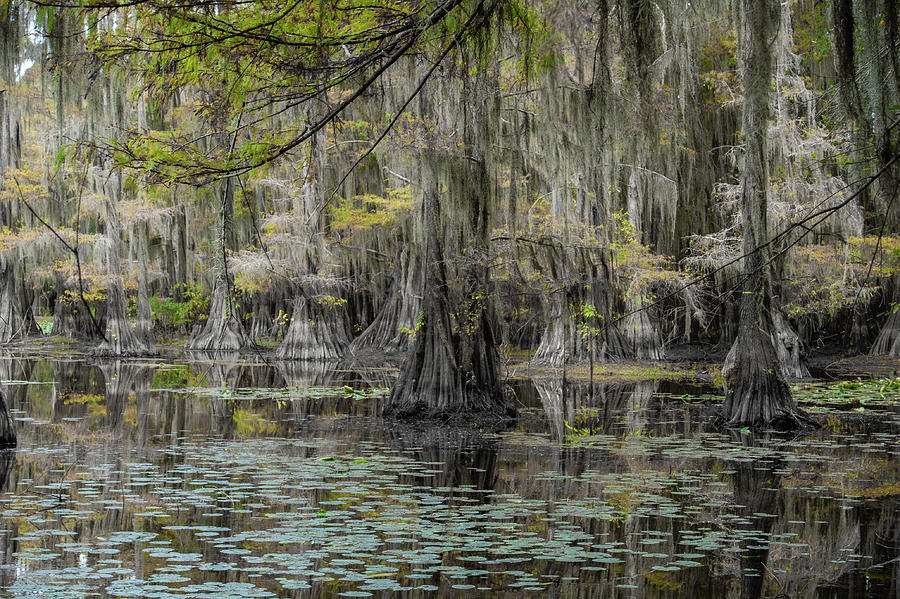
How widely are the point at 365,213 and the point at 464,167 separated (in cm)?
1546

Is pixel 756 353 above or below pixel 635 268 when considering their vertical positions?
below

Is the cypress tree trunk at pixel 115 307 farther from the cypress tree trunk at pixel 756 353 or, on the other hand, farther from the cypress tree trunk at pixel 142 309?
the cypress tree trunk at pixel 756 353

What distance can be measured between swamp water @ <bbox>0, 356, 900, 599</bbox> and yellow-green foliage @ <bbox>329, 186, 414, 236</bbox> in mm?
13438

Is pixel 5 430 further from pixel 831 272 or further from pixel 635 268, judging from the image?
pixel 831 272

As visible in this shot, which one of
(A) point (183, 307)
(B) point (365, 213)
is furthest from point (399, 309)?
(A) point (183, 307)

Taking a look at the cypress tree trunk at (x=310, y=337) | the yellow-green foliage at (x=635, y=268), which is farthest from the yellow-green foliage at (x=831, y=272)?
the cypress tree trunk at (x=310, y=337)

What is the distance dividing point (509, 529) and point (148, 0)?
3.46m

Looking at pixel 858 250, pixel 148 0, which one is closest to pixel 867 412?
pixel 858 250

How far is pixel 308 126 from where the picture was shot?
4418 mm

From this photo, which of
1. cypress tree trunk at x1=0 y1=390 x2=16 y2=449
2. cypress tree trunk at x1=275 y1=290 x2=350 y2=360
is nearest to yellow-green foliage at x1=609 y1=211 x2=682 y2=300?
cypress tree trunk at x1=275 y1=290 x2=350 y2=360

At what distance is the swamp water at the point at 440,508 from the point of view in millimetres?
4348

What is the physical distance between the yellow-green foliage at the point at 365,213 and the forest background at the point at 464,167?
0.11 m

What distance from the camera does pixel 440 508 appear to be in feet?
19.6

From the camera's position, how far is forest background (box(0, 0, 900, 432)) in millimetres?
4043
